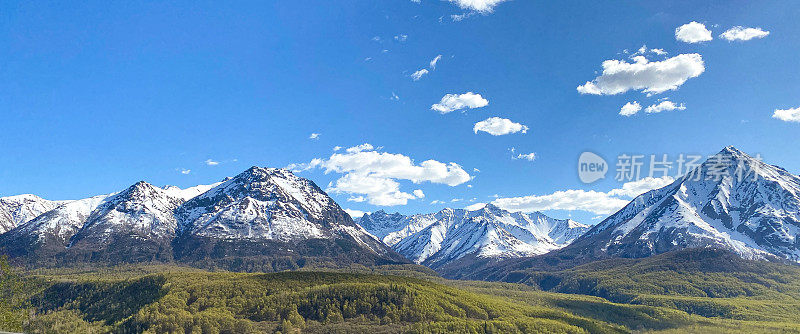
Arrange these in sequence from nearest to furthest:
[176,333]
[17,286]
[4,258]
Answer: [4,258] < [17,286] < [176,333]

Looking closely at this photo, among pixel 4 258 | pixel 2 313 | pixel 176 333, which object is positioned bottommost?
pixel 176 333

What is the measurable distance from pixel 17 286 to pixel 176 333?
70.7 meters

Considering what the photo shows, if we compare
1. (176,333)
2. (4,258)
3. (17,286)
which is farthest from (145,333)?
(4,258)

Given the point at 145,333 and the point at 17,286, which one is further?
the point at 145,333

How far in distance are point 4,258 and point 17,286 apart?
20310 millimetres

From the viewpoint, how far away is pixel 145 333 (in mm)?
199500

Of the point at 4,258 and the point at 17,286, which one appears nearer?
the point at 4,258

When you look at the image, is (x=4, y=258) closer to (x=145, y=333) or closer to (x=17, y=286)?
(x=17, y=286)

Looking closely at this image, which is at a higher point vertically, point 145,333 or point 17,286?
point 17,286

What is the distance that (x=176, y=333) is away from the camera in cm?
19888

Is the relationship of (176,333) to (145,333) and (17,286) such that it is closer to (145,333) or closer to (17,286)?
(145,333)

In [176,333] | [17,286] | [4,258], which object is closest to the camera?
[4,258]

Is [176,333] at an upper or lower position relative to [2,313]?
lower

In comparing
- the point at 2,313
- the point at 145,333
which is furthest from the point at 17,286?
the point at 145,333
